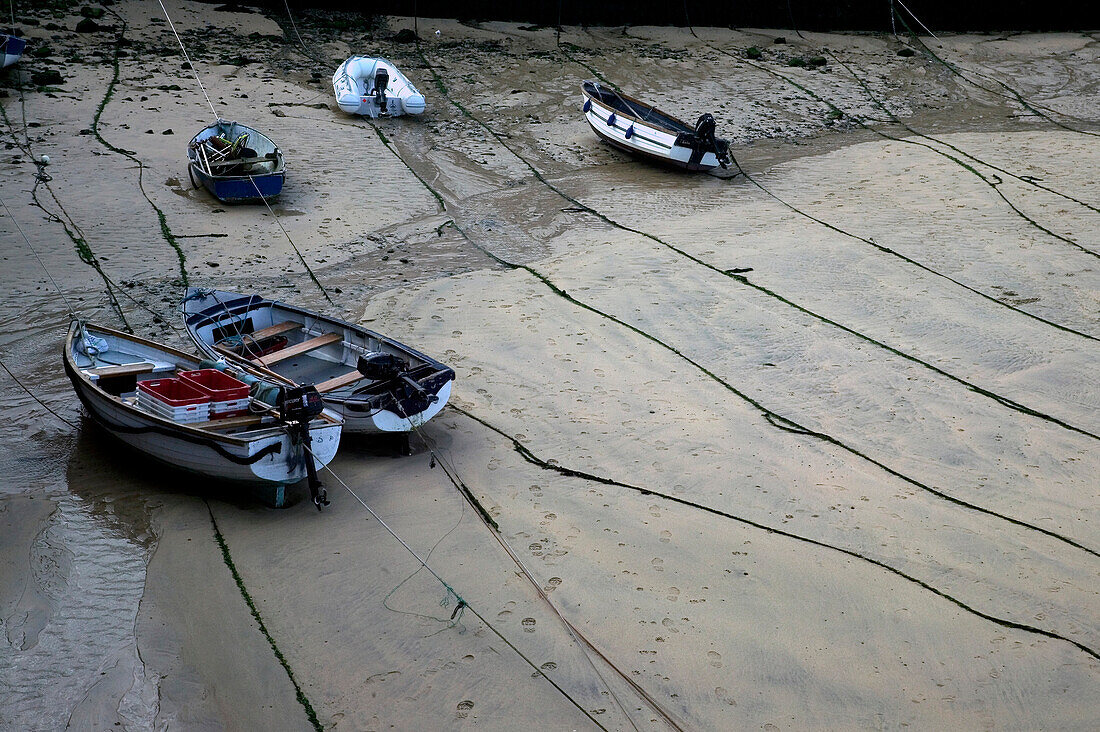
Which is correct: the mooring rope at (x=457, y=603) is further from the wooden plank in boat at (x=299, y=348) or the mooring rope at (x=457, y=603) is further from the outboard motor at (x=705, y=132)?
the outboard motor at (x=705, y=132)

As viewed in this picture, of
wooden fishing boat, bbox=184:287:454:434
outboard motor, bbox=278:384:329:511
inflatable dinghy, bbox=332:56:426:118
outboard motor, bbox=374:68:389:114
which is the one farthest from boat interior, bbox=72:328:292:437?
outboard motor, bbox=374:68:389:114

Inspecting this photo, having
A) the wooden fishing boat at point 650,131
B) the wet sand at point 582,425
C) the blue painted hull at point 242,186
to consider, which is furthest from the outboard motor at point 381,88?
the blue painted hull at point 242,186

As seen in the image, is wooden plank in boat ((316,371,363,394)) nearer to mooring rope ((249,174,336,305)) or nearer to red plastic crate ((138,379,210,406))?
red plastic crate ((138,379,210,406))

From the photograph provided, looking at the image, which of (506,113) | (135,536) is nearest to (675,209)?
(506,113)

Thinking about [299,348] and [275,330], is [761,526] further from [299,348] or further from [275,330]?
[275,330]

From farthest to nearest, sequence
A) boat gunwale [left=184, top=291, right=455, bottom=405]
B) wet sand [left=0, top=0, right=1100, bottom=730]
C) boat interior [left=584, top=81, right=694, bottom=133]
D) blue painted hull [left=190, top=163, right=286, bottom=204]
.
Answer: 1. boat interior [left=584, top=81, right=694, bottom=133]
2. blue painted hull [left=190, top=163, right=286, bottom=204]
3. boat gunwale [left=184, top=291, right=455, bottom=405]
4. wet sand [left=0, top=0, right=1100, bottom=730]

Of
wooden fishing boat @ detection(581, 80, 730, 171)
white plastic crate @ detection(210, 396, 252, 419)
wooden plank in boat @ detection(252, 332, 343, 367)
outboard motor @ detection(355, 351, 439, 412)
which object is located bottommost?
wooden plank in boat @ detection(252, 332, 343, 367)
